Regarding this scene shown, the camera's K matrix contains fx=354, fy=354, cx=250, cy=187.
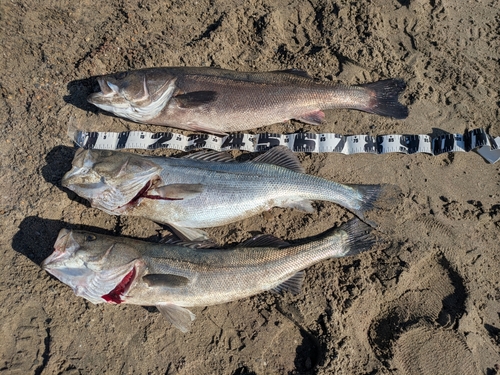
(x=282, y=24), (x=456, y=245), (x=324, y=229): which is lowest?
(x=456, y=245)

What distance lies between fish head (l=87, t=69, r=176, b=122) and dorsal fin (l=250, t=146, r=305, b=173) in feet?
5.37

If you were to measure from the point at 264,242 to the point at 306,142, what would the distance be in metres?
1.68

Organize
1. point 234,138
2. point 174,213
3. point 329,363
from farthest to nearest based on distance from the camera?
point 234,138, point 174,213, point 329,363

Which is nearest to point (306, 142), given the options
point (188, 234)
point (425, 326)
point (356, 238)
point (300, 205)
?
point (300, 205)

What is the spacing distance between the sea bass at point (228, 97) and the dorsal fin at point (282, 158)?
21.2 inches

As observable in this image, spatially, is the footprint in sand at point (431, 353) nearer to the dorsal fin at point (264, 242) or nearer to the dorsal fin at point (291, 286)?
the dorsal fin at point (291, 286)

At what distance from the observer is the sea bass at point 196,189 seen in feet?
14.8

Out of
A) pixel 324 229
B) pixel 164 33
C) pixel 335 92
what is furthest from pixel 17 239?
pixel 335 92

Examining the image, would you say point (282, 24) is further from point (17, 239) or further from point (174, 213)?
point (17, 239)

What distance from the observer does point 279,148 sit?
198 inches

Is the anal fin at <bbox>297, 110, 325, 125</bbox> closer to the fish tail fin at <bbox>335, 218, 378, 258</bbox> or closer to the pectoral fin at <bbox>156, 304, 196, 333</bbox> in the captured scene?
the fish tail fin at <bbox>335, 218, 378, 258</bbox>

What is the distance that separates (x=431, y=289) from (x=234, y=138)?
345cm

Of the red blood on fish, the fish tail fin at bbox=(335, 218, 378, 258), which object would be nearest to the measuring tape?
the fish tail fin at bbox=(335, 218, 378, 258)

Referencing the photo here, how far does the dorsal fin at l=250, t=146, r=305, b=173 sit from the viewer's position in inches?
197
